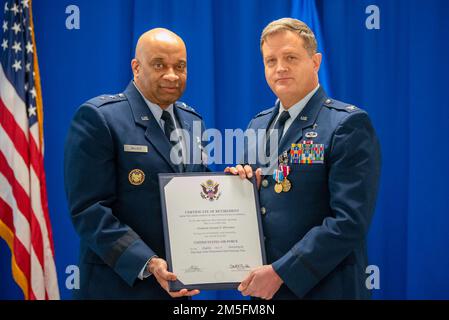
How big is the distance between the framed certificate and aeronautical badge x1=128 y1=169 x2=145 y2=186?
0.46 ft

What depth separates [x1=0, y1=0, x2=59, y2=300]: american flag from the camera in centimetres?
353

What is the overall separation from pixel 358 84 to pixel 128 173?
2.38m

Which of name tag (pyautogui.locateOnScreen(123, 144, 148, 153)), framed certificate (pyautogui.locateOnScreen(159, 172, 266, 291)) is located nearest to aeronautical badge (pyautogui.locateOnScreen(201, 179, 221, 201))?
framed certificate (pyautogui.locateOnScreen(159, 172, 266, 291))

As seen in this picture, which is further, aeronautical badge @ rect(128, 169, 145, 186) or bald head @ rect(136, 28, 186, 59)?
bald head @ rect(136, 28, 186, 59)

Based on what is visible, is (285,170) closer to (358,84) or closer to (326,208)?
(326,208)

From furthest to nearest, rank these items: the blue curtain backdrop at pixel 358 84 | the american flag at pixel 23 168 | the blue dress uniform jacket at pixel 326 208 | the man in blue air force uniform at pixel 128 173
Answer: the blue curtain backdrop at pixel 358 84 < the american flag at pixel 23 168 < the man in blue air force uniform at pixel 128 173 < the blue dress uniform jacket at pixel 326 208

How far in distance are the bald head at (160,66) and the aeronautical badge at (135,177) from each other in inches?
16.4

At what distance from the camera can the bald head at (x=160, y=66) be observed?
2609 mm

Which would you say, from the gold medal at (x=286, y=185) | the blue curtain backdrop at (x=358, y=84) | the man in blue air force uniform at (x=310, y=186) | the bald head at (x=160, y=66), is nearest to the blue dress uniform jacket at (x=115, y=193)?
the bald head at (x=160, y=66)

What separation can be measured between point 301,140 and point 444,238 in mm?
2377

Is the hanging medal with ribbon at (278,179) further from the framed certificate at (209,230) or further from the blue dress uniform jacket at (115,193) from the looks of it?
the blue dress uniform jacket at (115,193)

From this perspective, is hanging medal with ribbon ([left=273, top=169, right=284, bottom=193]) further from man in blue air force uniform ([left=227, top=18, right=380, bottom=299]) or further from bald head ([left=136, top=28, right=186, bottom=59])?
bald head ([left=136, top=28, right=186, bottom=59])

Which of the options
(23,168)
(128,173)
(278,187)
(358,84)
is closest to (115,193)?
(128,173)

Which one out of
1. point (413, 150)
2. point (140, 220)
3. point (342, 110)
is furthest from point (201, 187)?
point (413, 150)
